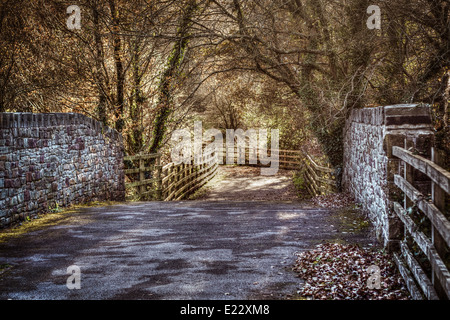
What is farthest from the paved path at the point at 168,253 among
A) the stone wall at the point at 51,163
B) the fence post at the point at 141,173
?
the fence post at the point at 141,173

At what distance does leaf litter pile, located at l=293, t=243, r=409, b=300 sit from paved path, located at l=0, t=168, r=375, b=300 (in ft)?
0.55

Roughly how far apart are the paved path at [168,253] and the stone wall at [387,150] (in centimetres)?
55

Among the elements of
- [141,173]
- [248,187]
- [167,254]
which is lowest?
[248,187]

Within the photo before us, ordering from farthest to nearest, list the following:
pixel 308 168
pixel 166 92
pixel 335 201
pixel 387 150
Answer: pixel 308 168
pixel 166 92
pixel 335 201
pixel 387 150

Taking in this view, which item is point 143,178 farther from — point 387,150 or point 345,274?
point 345,274

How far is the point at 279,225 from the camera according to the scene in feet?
22.1

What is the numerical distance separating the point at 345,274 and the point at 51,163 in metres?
5.76

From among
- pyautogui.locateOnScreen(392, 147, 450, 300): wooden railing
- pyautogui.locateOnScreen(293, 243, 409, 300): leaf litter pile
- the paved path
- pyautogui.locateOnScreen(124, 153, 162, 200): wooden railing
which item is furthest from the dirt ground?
pyautogui.locateOnScreen(392, 147, 450, 300): wooden railing

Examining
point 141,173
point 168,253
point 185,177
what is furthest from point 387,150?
point 185,177

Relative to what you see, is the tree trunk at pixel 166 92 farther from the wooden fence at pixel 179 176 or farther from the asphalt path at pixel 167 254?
the asphalt path at pixel 167 254

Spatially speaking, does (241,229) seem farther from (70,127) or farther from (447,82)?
(447,82)

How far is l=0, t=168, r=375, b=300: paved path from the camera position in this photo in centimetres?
400

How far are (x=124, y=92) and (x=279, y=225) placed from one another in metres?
7.73

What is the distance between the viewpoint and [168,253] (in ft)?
17.2
